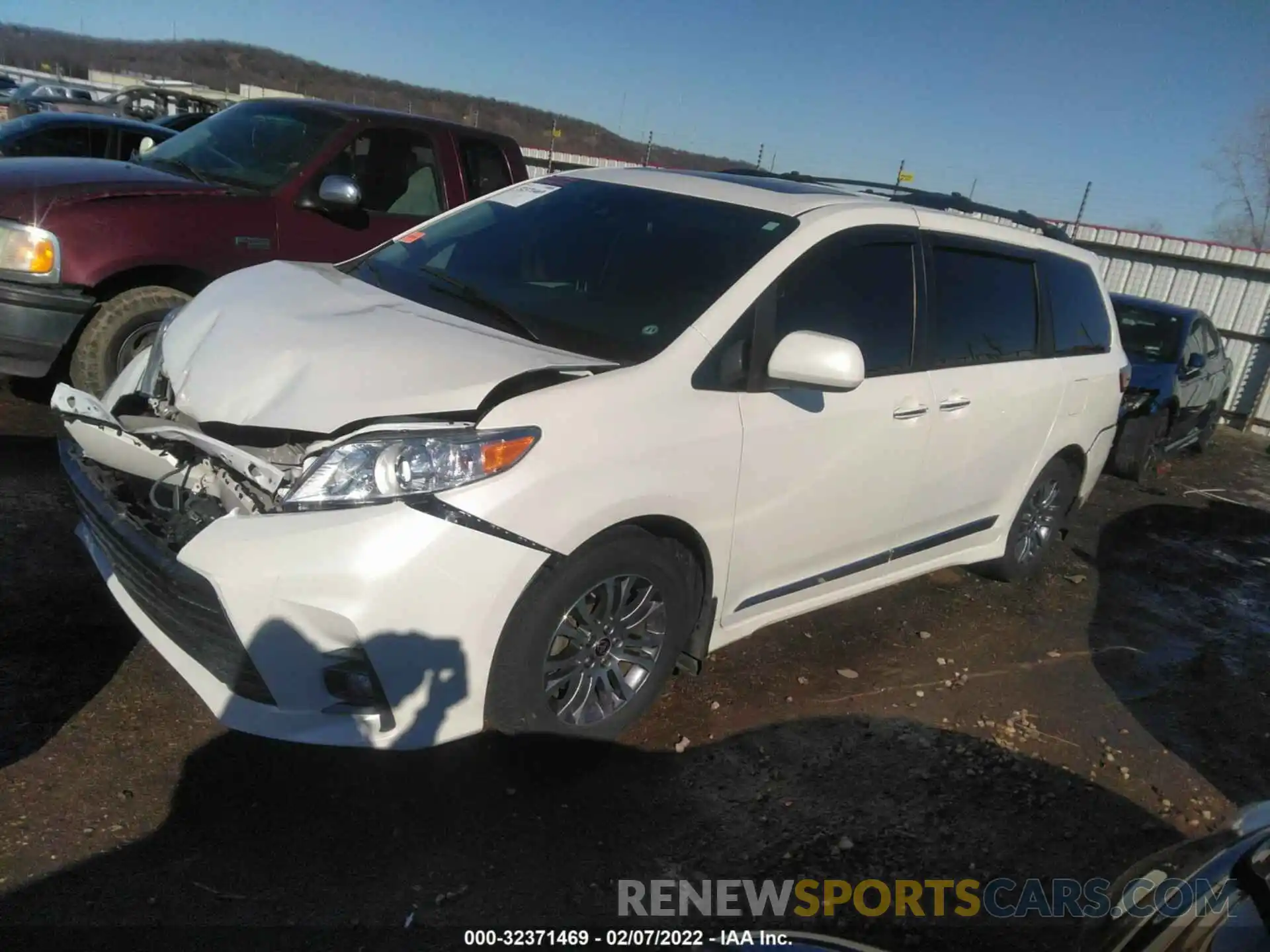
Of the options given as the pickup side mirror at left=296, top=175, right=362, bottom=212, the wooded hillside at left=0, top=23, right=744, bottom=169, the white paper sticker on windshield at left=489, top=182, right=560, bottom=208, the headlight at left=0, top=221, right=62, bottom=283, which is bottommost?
the headlight at left=0, top=221, right=62, bottom=283

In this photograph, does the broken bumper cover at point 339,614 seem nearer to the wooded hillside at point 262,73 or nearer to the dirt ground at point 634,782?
the dirt ground at point 634,782

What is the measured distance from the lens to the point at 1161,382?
316 inches

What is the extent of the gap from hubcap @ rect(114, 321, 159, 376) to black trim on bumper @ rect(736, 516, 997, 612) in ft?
11.6

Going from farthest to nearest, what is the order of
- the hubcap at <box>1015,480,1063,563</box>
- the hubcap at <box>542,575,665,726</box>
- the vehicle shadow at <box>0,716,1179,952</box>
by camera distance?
the hubcap at <box>1015,480,1063,563</box>, the hubcap at <box>542,575,665,726</box>, the vehicle shadow at <box>0,716,1179,952</box>

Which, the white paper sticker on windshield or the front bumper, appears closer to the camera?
the white paper sticker on windshield

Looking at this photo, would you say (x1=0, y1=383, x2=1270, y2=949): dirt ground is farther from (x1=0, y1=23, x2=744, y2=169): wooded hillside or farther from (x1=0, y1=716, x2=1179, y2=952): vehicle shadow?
(x1=0, y1=23, x2=744, y2=169): wooded hillside

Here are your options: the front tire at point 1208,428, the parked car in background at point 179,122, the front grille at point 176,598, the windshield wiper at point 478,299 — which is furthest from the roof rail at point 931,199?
the parked car in background at point 179,122

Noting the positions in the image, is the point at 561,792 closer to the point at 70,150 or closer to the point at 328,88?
the point at 70,150

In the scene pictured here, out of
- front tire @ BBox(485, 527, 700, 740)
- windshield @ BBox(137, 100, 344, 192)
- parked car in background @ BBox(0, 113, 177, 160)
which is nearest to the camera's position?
front tire @ BBox(485, 527, 700, 740)

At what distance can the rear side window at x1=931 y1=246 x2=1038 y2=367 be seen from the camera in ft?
13.0

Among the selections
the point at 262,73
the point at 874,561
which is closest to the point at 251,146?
the point at 874,561

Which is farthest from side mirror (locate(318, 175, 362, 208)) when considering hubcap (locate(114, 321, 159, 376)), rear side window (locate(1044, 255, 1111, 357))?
rear side window (locate(1044, 255, 1111, 357))

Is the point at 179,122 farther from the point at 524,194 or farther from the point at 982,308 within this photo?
the point at 982,308

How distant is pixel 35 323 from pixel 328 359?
9.06ft
